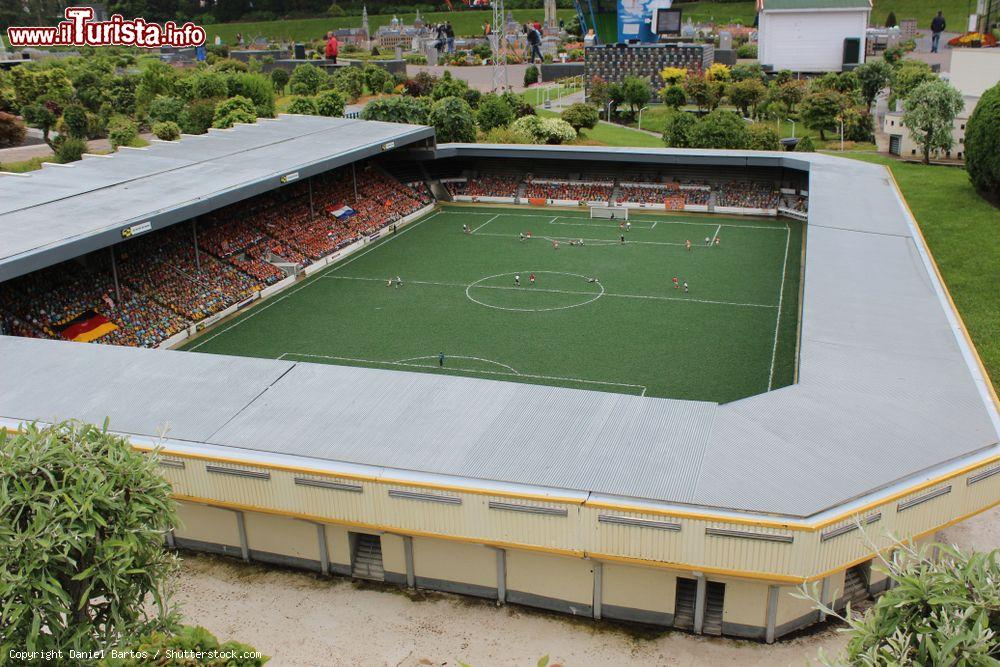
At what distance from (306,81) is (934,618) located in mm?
114392

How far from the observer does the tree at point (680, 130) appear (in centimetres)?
8356

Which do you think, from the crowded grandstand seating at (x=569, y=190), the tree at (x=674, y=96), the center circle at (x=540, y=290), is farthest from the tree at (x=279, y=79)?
the center circle at (x=540, y=290)

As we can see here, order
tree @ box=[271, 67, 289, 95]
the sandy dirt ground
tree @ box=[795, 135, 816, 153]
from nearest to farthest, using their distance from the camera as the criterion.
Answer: the sandy dirt ground, tree @ box=[795, 135, 816, 153], tree @ box=[271, 67, 289, 95]

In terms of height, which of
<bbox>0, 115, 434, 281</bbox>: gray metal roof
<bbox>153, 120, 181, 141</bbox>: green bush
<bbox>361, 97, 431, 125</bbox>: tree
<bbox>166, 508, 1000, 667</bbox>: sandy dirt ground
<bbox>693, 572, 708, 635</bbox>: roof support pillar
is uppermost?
<bbox>361, 97, 431, 125</bbox>: tree

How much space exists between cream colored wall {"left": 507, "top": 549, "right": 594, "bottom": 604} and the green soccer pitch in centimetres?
1515

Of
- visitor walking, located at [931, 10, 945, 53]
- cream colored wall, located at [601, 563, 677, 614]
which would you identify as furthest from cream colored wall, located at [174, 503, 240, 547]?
visitor walking, located at [931, 10, 945, 53]

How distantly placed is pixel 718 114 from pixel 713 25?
112 metres

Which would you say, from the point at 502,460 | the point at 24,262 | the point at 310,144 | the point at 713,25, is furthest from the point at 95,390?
the point at 713,25

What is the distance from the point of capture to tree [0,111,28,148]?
297ft

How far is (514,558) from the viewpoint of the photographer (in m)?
26.2

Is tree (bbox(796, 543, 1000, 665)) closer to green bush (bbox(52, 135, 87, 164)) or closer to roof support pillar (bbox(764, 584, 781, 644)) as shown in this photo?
roof support pillar (bbox(764, 584, 781, 644))

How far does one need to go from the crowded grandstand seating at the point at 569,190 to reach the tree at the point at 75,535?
60542mm

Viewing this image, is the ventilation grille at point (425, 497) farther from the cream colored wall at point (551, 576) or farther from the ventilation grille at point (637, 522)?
the ventilation grille at point (637, 522)

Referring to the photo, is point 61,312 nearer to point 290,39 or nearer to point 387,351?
point 387,351
